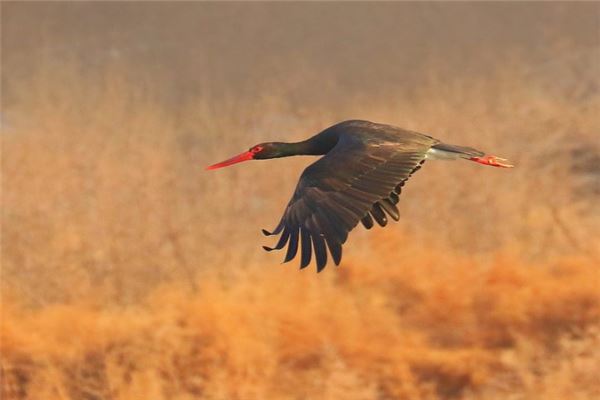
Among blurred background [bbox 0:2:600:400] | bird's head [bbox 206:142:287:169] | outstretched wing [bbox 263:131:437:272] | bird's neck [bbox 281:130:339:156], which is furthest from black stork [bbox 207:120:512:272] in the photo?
blurred background [bbox 0:2:600:400]

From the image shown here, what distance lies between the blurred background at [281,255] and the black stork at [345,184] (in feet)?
12.2

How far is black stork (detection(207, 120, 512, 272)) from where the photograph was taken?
5953 mm

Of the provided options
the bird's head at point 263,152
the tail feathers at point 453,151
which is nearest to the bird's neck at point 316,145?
the bird's head at point 263,152

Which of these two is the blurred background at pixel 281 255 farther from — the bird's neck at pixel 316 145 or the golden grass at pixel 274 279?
the bird's neck at pixel 316 145

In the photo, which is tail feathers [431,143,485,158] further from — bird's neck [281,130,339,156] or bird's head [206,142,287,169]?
bird's head [206,142,287,169]

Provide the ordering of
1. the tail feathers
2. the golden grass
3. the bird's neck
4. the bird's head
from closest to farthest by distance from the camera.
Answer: the tail feathers
the bird's neck
the bird's head
the golden grass

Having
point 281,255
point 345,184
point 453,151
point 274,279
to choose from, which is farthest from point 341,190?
point 281,255

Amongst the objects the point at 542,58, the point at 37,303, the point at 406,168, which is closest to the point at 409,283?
the point at 37,303

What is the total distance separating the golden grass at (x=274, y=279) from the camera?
997cm

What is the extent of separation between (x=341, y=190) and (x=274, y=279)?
15.4 ft

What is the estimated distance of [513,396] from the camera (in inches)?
387

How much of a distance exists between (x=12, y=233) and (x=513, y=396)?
14.7ft

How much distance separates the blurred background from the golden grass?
0.02 metres

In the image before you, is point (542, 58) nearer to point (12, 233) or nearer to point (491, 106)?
point (491, 106)
